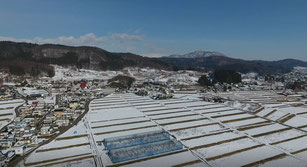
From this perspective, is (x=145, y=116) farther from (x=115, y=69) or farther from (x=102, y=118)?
(x=115, y=69)

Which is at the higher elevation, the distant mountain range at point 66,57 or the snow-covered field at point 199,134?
the distant mountain range at point 66,57

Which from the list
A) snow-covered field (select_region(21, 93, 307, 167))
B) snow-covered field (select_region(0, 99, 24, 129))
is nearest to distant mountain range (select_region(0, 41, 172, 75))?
snow-covered field (select_region(0, 99, 24, 129))

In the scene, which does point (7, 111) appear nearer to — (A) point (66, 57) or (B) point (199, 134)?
(B) point (199, 134)

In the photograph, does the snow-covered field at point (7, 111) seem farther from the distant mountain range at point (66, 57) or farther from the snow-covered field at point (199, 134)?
the distant mountain range at point (66, 57)

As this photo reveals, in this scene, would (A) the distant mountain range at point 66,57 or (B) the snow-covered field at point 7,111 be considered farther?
(A) the distant mountain range at point 66,57

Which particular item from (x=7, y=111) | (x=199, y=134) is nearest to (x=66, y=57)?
(x=7, y=111)

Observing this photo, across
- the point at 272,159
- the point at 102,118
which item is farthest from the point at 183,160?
the point at 102,118

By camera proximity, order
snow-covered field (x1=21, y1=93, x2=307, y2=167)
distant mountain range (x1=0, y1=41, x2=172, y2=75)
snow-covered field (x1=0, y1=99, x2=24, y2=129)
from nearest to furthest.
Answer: snow-covered field (x1=21, y1=93, x2=307, y2=167) < snow-covered field (x1=0, y1=99, x2=24, y2=129) < distant mountain range (x1=0, y1=41, x2=172, y2=75)

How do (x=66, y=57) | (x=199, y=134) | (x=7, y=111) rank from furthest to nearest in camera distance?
(x=66, y=57), (x=7, y=111), (x=199, y=134)

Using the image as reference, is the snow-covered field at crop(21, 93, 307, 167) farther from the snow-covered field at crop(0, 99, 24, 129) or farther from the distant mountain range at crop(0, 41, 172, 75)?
the distant mountain range at crop(0, 41, 172, 75)

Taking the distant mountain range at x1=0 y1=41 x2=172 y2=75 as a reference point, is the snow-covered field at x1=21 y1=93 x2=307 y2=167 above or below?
below

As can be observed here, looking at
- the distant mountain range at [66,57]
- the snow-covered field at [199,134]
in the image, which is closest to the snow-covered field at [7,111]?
the snow-covered field at [199,134]
